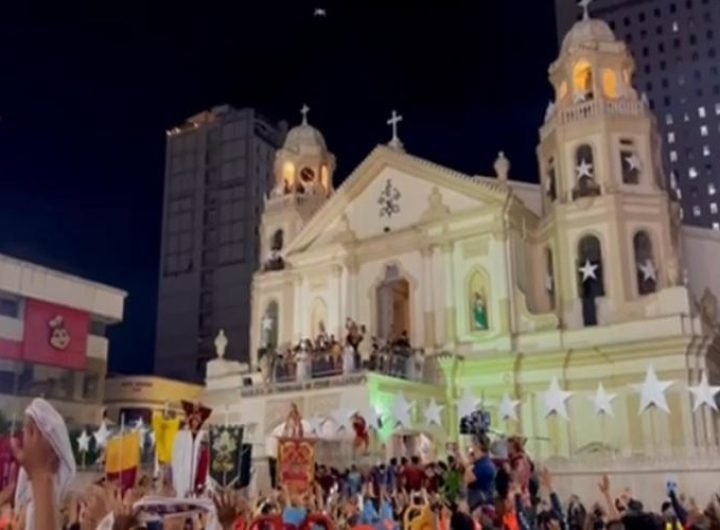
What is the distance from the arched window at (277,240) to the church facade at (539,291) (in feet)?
6.15

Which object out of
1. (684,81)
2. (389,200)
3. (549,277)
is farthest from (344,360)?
(684,81)

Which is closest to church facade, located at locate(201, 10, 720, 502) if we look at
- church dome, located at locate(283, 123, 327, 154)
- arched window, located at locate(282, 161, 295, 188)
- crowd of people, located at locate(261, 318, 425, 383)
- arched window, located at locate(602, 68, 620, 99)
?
arched window, located at locate(602, 68, 620, 99)

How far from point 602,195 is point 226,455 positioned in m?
19.3

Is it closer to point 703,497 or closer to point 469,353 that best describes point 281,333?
point 469,353

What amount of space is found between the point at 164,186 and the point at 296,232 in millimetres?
36642

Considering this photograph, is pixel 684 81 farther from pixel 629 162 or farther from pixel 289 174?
pixel 289 174

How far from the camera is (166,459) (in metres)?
14.9

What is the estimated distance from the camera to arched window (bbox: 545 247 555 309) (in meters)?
30.0

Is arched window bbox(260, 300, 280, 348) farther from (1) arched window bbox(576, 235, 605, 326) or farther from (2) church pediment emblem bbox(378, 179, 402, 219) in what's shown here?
(1) arched window bbox(576, 235, 605, 326)

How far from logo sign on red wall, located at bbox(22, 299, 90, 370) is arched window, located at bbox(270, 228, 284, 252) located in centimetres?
1284

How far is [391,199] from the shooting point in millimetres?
32938

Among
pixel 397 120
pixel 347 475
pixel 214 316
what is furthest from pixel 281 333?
pixel 214 316

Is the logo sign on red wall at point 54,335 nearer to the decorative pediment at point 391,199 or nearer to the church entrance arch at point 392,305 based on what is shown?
the decorative pediment at point 391,199

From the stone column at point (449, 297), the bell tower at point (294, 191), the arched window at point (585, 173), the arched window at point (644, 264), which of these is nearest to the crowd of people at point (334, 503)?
the arched window at point (644, 264)
